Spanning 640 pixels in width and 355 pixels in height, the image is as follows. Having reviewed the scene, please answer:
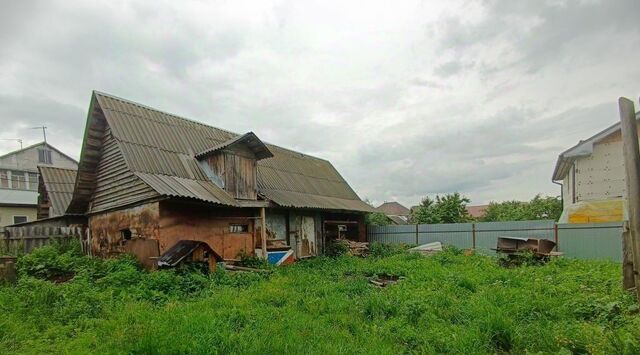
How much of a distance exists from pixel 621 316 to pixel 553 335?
47.2 inches

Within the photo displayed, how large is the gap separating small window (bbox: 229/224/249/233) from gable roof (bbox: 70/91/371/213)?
1.12 meters

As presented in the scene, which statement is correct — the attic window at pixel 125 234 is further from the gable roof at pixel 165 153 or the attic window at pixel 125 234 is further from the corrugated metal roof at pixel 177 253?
the corrugated metal roof at pixel 177 253

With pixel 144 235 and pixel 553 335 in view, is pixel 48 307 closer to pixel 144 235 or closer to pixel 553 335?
pixel 144 235

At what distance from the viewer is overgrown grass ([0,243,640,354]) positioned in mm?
A: 4586

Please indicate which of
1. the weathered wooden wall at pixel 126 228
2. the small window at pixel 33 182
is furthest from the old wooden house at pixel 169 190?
the small window at pixel 33 182

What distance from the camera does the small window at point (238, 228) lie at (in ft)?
40.7

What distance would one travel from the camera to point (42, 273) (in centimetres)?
973

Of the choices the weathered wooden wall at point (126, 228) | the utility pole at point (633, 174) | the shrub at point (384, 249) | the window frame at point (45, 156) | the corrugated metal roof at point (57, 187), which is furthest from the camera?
the window frame at point (45, 156)

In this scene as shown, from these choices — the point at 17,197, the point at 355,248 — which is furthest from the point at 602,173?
the point at 17,197

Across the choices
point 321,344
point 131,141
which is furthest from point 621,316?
point 131,141

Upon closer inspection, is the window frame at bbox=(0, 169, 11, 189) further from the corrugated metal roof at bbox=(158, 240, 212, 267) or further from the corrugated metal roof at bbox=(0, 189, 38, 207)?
the corrugated metal roof at bbox=(158, 240, 212, 267)

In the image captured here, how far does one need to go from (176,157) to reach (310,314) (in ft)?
28.3

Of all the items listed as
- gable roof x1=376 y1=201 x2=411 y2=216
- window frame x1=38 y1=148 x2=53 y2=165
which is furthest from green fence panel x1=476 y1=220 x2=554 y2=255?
gable roof x1=376 y1=201 x2=411 y2=216

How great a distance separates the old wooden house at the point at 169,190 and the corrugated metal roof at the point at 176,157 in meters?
0.04
